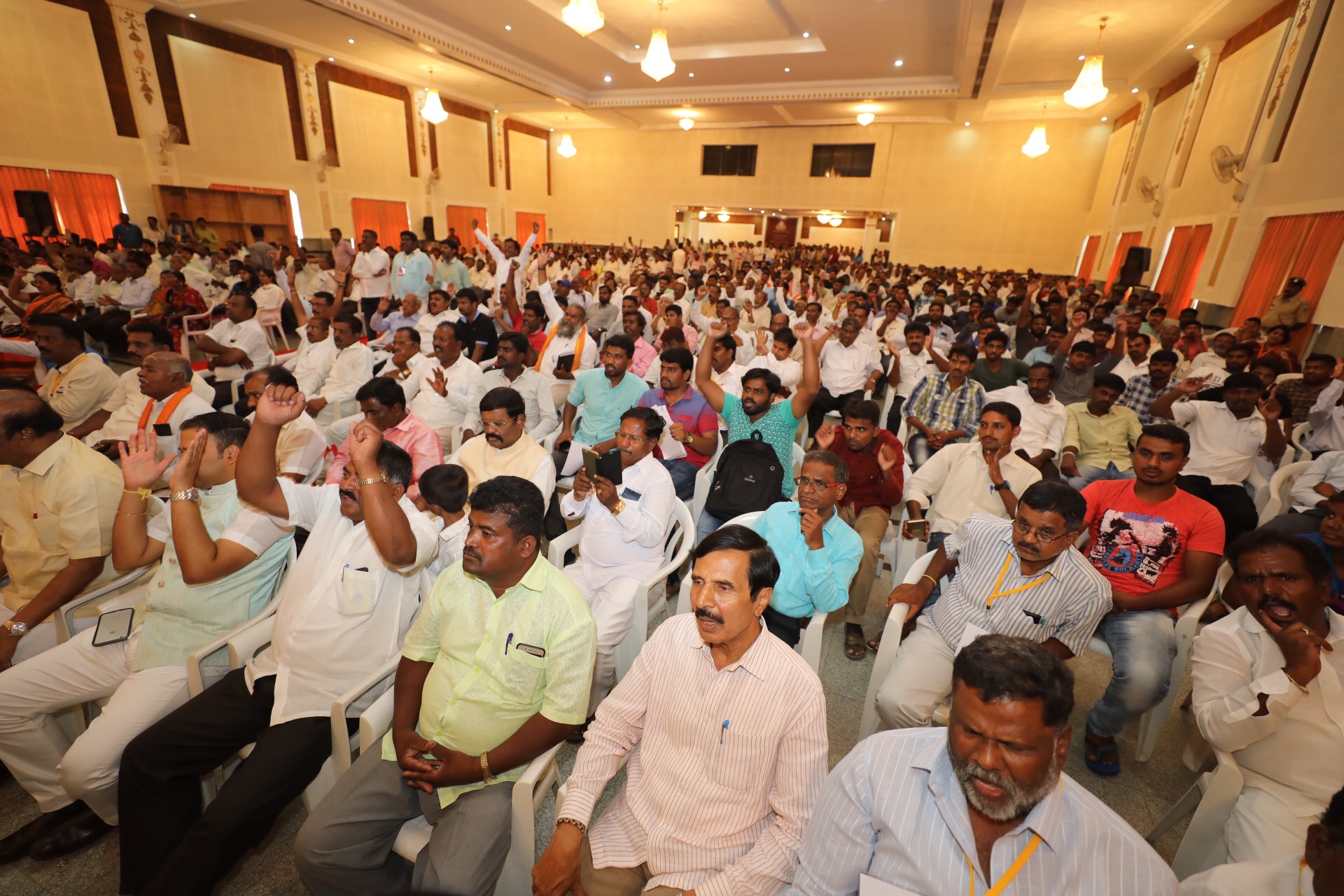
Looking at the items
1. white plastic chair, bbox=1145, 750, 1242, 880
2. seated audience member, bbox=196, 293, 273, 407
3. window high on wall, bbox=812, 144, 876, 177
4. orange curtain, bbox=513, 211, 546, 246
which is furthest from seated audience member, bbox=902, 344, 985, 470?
orange curtain, bbox=513, 211, 546, 246

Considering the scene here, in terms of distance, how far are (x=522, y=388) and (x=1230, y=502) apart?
179 inches

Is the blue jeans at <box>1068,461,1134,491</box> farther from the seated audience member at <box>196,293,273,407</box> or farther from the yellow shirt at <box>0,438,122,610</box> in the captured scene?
the seated audience member at <box>196,293,273,407</box>

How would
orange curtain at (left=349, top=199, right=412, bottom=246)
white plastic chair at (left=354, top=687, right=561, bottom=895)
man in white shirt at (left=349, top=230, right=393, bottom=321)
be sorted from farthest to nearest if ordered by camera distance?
1. orange curtain at (left=349, top=199, right=412, bottom=246)
2. man in white shirt at (left=349, top=230, right=393, bottom=321)
3. white plastic chair at (left=354, top=687, right=561, bottom=895)

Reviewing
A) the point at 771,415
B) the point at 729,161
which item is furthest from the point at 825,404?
the point at 729,161

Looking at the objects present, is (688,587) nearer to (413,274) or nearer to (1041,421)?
(1041,421)

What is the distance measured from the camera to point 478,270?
11781 mm

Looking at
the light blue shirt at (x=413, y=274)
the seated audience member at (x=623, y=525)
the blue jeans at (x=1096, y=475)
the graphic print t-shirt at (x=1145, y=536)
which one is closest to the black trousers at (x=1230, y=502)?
the blue jeans at (x=1096, y=475)

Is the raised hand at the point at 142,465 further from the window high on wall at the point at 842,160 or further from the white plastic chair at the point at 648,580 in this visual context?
the window high on wall at the point at 842,160

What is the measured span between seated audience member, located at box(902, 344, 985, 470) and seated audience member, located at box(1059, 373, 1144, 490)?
60 centimetres

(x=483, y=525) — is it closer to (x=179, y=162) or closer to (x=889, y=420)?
(x=889, y=420)

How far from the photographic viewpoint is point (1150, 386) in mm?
4535

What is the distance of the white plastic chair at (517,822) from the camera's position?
61.5 inches

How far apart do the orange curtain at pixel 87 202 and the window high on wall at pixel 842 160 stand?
18.2 metres

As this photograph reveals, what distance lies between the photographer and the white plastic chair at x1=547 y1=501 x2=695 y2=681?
242 centimetres
